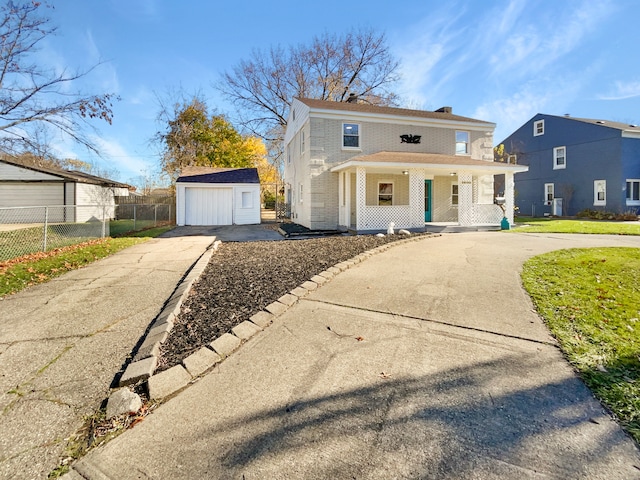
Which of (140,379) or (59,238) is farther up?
(59,238)

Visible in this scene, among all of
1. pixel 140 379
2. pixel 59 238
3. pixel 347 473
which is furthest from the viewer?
pixel 59 238

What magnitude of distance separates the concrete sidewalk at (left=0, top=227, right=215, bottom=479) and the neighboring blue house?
2747cm

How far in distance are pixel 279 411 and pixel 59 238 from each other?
11324mm

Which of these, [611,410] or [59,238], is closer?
[611,410]

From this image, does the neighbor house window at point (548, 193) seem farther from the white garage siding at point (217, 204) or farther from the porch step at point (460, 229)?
the white garage siding at point (217, 204)

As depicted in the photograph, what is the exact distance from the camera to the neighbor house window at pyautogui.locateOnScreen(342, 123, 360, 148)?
49.4 ft

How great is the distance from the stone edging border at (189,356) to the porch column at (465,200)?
441 inches

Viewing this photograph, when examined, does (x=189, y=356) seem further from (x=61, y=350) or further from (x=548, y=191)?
(x=548, y=191)

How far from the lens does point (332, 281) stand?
17.9 ft

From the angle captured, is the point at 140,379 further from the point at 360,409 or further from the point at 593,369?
the point at 593,369

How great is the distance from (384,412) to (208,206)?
18.5 meters

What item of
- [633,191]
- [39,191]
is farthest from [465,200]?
[39,191]

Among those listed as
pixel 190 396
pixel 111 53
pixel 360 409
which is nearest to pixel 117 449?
pixel 190 396

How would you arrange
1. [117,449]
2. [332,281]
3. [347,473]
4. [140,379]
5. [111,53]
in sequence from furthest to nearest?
[111,53]
[332,281]
[140,379]
[117,449]
[347,473]
